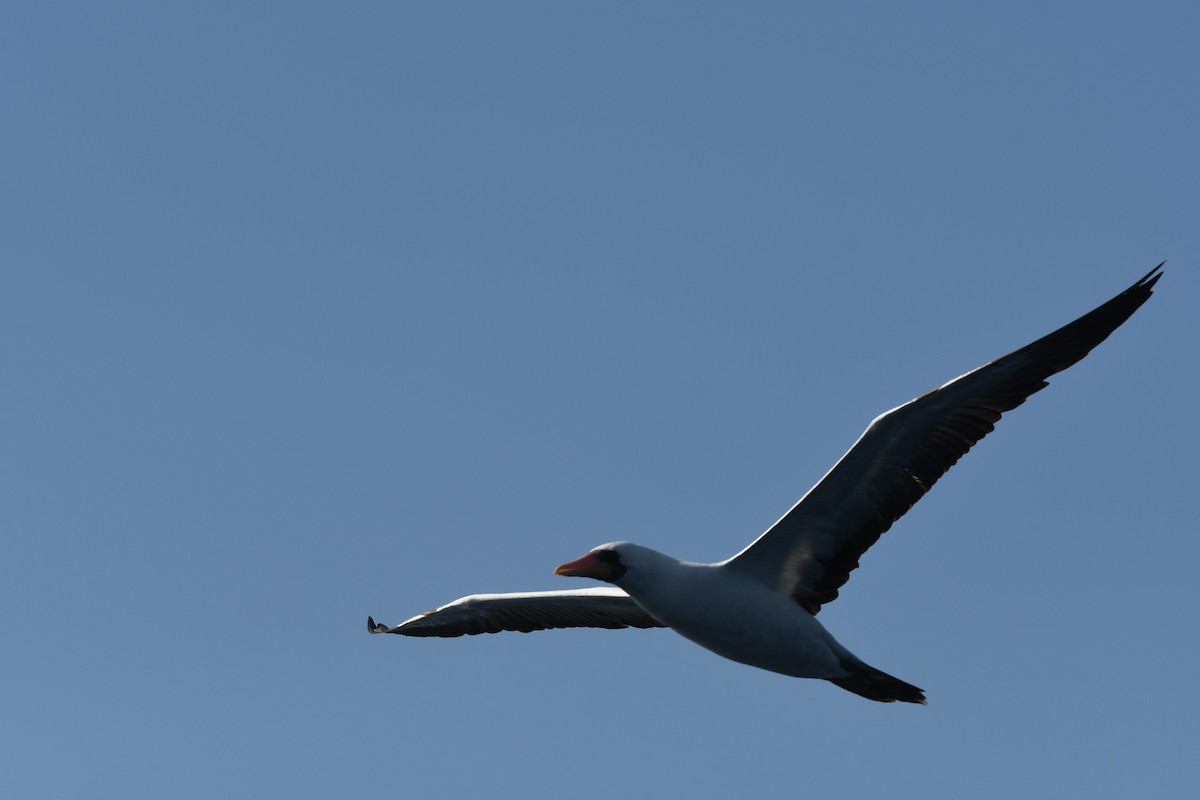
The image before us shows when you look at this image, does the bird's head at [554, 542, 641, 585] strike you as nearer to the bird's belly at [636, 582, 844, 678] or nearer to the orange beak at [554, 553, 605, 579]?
the orange beak at [554, 553, 605, 579]

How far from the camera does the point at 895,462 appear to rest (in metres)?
16.0

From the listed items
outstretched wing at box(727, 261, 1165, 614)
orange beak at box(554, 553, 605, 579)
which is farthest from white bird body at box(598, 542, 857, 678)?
outstretched wing at box(727, 261, 1165, 614)

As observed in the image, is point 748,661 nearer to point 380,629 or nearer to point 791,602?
point 791,602

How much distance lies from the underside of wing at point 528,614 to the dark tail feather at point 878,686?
276 cm

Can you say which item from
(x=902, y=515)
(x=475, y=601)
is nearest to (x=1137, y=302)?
(x=902, y=515)

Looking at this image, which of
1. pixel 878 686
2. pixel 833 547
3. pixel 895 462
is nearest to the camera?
pixel 895 462

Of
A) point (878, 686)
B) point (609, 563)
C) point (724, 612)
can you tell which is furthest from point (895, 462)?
point (609, 563)

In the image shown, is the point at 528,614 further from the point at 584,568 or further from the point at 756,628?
the point at 756,628

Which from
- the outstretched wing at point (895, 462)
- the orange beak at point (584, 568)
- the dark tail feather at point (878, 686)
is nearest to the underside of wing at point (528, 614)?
the orange beak at point (584, 568)

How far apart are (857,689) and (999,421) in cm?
367

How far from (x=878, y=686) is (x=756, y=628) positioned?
1.90m

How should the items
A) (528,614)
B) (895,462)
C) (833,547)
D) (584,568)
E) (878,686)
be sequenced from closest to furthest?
(895,462) → (584,568) → (833,547) → (878,686) → (528,614)

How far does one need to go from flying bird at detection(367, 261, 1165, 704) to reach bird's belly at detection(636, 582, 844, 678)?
0.04 ft

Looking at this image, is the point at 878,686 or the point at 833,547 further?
the point at 878,686
